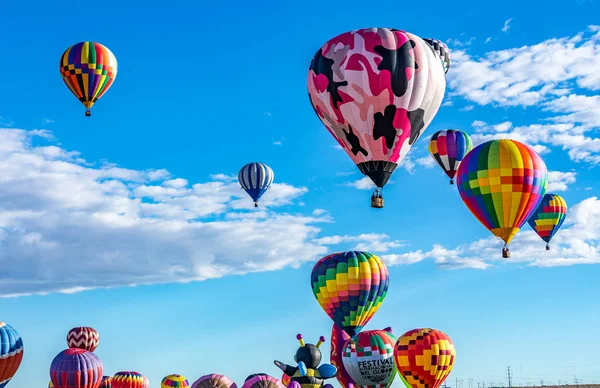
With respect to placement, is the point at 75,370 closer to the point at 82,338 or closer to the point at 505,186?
the point at 82,338

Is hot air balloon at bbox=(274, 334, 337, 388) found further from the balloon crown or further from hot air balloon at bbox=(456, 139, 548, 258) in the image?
hot air balloon at bbox=(456, 139, 548, 258)

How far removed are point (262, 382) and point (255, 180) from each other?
Answer: 20015mm

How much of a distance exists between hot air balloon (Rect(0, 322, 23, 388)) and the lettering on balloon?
18.9m

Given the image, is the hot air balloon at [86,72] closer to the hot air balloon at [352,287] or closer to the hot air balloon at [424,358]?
the hot air balloon at [352,287]

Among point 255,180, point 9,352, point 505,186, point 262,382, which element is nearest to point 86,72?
point 255,180

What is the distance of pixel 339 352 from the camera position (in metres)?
54.7

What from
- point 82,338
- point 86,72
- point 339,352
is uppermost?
point 86,72

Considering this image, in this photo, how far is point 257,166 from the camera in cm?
A: 6500

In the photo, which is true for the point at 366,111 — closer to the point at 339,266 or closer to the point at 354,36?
the point at 354,36

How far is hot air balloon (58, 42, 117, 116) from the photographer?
5581 cm

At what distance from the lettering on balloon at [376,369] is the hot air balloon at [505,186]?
1139 cm

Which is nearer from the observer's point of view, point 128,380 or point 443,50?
point 443,50

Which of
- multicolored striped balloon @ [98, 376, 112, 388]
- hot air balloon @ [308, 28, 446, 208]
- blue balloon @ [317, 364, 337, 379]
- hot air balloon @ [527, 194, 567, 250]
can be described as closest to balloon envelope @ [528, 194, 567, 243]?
hot air balloon @ [527, 194, 567, 250]

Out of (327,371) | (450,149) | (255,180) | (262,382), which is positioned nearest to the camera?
(262,382)
